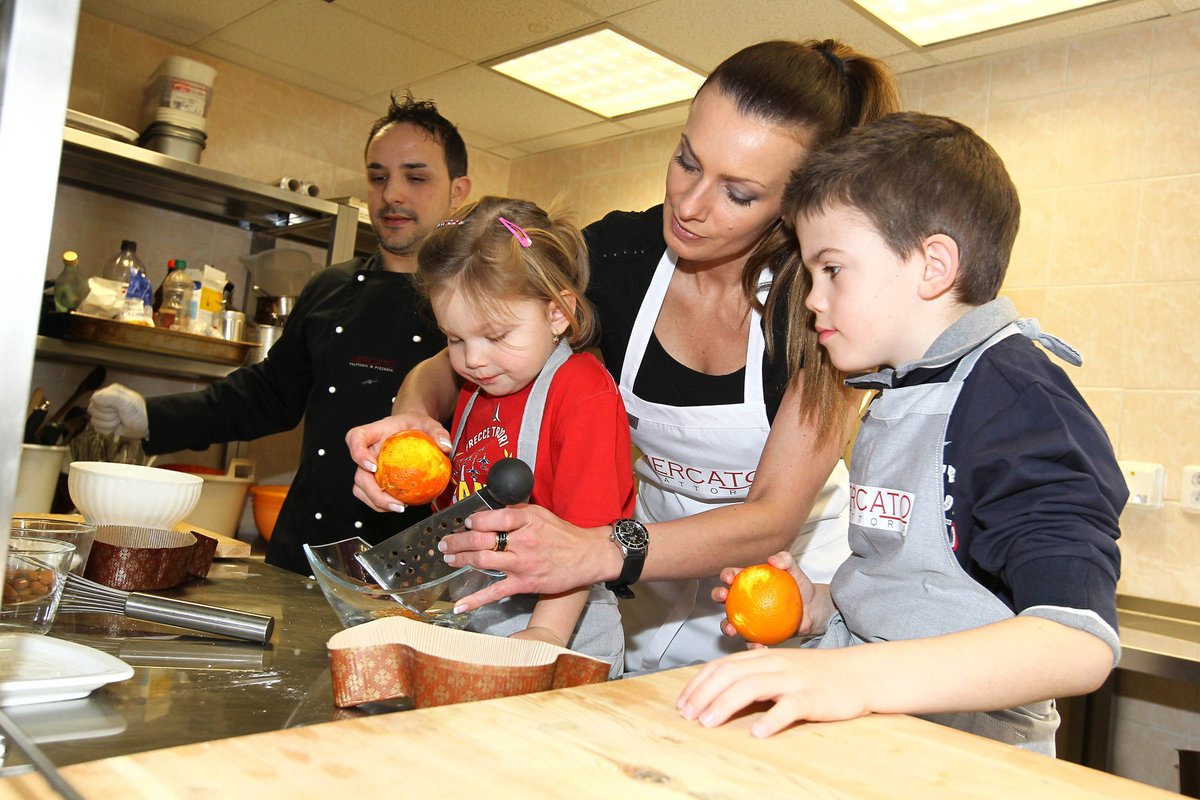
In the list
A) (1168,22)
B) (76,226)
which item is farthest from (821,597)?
(76,226)

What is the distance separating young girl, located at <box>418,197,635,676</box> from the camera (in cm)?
122

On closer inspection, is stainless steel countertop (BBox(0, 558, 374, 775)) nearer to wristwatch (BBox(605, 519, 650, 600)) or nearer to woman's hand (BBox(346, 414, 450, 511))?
woman's hand (BBox(346, 414, 450, 511))

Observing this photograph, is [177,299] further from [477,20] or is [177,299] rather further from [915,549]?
[915,549]

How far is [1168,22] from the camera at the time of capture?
2.79 metres

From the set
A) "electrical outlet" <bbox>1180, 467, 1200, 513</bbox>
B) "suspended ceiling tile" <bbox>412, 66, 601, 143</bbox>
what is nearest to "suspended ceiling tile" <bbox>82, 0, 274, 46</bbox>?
"suspended ceiling tile" <bbox>412, 66, 601, 143</bbox>

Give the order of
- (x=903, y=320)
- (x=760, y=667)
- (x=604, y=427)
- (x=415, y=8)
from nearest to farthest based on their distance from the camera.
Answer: (x=760, y=667), (x=903, y=320), (x=604, y=427), (x=415, y=8)

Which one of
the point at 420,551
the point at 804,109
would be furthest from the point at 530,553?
the point at 804,109

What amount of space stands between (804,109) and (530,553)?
67 centimetres

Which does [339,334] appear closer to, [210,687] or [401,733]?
[210,687]

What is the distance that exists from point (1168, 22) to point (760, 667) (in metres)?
2.94

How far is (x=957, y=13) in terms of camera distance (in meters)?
2.86

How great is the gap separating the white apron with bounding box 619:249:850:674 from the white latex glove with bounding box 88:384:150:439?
1006 mm

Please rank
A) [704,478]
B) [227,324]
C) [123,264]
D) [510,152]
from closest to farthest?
[704,478]
[123,264]
[227,324]
[510,152]

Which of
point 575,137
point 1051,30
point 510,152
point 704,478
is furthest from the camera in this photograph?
point 510,152
